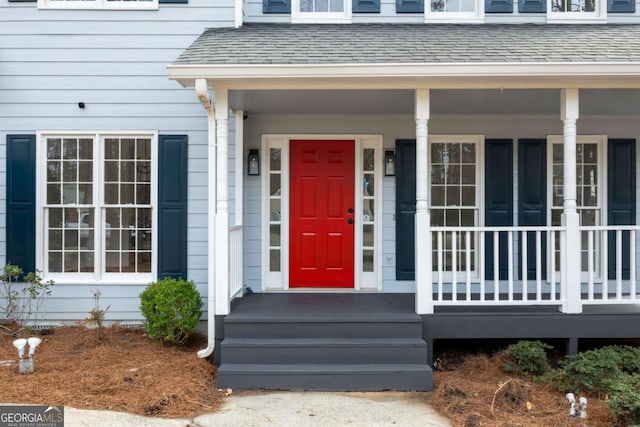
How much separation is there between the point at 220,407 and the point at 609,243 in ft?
16.2

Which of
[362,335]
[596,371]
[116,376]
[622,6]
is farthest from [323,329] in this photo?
[622,6]

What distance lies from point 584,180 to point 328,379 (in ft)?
13.5

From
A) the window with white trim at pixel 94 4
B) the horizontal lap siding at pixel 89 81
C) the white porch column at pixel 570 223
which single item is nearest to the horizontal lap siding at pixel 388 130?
the horizontal lap siding at pixel 89 81

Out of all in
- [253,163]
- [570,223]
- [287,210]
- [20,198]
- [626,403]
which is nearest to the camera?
[626,403]

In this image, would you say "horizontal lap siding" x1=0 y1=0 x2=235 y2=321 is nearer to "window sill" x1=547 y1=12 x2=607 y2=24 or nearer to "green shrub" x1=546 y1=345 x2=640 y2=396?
"green shrub" x1=546 y1=345 x2=640 y2=396

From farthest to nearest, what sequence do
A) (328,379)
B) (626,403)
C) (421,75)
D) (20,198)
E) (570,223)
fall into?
(20,198) → (570,223) → (421,75) → (328,379) → (626,403)

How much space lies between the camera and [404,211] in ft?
19.5

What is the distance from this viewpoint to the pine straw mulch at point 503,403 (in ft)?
11.5

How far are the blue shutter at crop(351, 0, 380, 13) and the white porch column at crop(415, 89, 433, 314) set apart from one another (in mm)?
1960

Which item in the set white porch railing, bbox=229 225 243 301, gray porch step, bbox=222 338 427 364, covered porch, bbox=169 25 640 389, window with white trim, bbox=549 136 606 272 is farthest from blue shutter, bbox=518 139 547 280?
white porch railing, bbox=229 225 243 301

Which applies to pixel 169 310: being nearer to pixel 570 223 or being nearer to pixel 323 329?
pixel 323 329

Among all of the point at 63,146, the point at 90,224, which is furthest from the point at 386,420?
the point at 63,146

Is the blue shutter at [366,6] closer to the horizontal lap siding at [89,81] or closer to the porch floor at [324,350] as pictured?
the horizontal lap siding at [89,81]

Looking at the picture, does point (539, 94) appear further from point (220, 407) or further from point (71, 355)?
point (71, 355)
